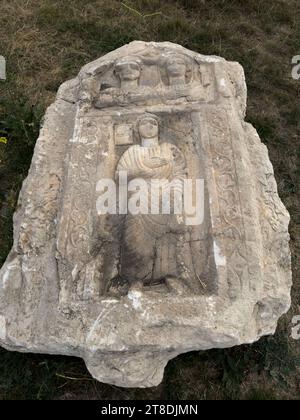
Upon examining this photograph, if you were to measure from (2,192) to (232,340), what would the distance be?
137 inches

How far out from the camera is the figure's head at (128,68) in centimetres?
440

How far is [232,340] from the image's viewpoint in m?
3.15

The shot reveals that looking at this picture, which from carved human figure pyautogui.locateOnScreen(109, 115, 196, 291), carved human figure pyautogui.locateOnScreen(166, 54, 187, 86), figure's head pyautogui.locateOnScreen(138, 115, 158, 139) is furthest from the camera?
carved human figure pyautogui.locateOnScreen(166, 54, 187, 86)

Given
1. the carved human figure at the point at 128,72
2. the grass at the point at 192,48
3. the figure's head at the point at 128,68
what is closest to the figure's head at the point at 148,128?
the carved human figure at the point at 128,72

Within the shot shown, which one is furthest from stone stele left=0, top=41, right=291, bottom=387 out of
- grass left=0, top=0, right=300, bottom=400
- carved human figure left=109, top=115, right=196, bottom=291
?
grass left=0, top=0, right=300, bottom=400

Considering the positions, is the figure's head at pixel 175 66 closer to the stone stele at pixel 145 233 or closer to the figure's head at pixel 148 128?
the stone stele at pixel 145 233

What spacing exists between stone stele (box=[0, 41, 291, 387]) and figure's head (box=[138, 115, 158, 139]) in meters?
0.01

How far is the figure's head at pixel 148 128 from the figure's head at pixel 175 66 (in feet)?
1.99

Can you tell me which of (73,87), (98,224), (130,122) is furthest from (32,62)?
(98,224)

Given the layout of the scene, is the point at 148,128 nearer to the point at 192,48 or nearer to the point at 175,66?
the point at 175,66

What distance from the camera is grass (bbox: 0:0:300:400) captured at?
4391 millimetres

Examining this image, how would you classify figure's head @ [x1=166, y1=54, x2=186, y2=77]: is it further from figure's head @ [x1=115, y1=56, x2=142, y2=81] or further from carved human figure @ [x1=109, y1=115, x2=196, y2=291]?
carved human figure @ [x1=109, y1=115, x2=196, y2=291]

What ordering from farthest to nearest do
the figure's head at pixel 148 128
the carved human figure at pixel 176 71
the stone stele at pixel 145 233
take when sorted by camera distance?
the carved human figure at pixel 176 71 → the figure's head at pixel 148 128 → the stone stele at pixel 145 233
